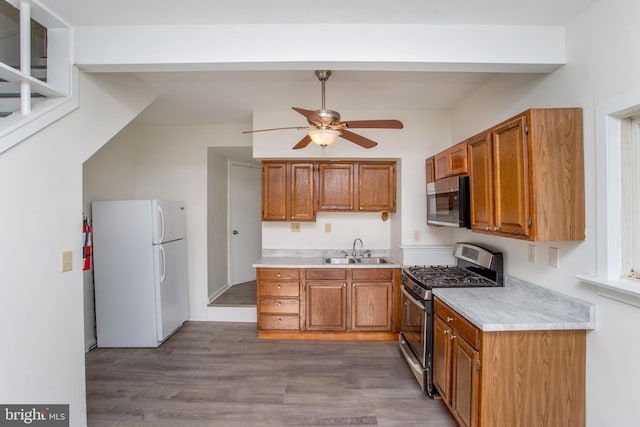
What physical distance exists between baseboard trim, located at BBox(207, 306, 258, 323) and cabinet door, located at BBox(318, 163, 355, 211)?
1678 mm

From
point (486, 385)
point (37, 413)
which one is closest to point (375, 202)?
point (486, 385)

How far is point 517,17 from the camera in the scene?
5.54 ft

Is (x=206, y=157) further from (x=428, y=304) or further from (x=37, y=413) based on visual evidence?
(x=428, y=304)

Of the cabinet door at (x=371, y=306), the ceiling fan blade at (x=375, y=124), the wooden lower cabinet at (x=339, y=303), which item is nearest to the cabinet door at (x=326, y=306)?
the wooden lower cabinet at (x=339, y=303)

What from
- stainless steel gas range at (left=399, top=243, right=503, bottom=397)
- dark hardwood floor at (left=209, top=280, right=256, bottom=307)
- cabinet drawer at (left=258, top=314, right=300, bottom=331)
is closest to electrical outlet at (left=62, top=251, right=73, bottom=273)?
cabinet drawer at (left=258, top=314, right=300, bottom=331)

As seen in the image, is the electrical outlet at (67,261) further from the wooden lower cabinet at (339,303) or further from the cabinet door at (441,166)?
the cabinet door at (441,166)

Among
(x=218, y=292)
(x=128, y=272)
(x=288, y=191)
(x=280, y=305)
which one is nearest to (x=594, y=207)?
(x=288, y=191)

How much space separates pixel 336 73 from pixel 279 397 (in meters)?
2.65

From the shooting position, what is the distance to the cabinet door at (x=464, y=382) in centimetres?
159

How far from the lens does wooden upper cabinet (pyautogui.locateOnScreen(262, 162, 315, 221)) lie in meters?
3.43

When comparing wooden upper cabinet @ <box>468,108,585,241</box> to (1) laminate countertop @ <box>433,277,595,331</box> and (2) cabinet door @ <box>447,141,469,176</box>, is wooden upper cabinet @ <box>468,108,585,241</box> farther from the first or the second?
(2) cabinet door @ <box>447,141,469,176</box>

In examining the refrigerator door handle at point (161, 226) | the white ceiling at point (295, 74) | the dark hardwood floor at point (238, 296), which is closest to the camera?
the white ceiling at point (295, 74)

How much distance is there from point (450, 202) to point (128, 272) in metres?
3.30

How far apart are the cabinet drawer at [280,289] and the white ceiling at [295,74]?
74.2 inches
